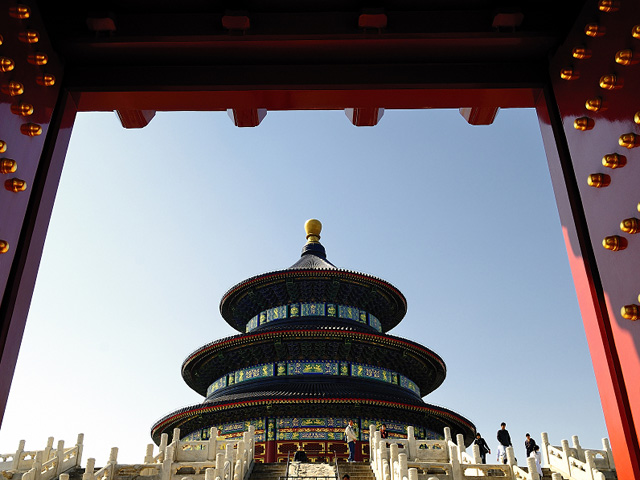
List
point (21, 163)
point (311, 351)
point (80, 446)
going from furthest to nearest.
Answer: point (311, 351) < point (80, 446) < point (21, 163)

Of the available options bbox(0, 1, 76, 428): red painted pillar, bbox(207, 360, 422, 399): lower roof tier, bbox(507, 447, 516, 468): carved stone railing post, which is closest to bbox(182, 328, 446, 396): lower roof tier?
bbox(207, 360, 422, 399): lower roof tier

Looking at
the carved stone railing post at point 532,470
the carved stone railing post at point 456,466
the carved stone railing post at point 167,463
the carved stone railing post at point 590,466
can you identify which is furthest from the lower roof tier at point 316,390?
the carved stone railing post at point 532,470

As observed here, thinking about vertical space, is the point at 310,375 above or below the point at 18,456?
above

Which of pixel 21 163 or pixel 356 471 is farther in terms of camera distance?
pixel 356 471

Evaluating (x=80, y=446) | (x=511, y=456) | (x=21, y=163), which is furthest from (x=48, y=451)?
(x=21, y=163)

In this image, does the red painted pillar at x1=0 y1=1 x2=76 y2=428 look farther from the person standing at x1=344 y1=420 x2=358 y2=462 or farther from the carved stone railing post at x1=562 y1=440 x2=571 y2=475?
the person standing at x1=344 y1=420 x2=358 y2=462

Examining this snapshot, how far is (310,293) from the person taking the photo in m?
25.7

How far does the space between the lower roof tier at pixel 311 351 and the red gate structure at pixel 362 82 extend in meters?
18.1

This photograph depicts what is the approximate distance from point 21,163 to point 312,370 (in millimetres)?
20086

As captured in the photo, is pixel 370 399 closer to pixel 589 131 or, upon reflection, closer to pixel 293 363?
pixel 293 363

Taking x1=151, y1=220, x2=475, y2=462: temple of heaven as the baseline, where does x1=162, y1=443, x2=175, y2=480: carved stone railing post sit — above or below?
below

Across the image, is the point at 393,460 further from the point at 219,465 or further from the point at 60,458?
the point at 60,458

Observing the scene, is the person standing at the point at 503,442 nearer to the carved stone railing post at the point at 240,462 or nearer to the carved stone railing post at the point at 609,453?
the carved stone railing post at the point at 609,453

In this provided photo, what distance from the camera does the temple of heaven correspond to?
782 inches
